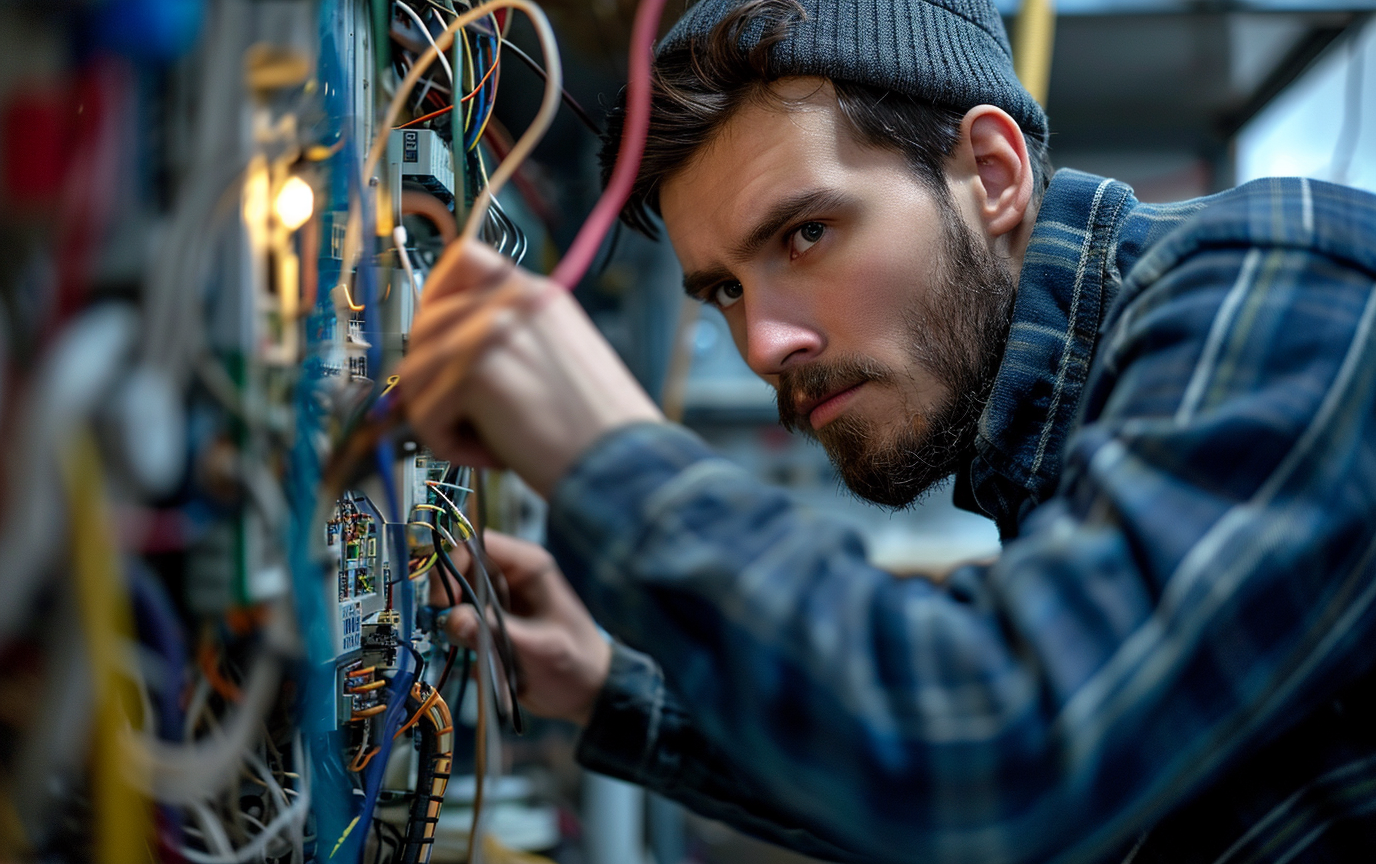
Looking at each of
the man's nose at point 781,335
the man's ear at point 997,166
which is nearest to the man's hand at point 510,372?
the man's nose at point 781,335

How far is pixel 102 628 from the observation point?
1.04 feet

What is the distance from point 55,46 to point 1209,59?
2.07 metres

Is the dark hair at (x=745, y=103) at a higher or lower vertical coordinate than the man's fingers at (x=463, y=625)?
higher

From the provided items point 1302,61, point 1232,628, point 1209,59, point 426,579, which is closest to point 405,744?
point 426,579

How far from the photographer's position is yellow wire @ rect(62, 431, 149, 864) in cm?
31

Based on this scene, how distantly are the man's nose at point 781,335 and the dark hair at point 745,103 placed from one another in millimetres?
191

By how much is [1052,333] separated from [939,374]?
0.13 meters

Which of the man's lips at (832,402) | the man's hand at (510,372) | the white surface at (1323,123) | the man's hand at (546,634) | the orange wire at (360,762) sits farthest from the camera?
the white surface at (1323,123)

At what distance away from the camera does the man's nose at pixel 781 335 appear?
33.6 inches

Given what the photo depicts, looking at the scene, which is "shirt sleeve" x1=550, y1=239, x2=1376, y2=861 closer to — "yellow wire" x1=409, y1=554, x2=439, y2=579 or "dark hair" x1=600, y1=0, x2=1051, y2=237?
"yellow wire" x1=409, y1=554, x2=439, y2=579

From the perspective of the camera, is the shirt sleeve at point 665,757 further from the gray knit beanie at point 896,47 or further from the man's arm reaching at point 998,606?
the gray knit beanie at point 896,47

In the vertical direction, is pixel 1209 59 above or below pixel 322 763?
above

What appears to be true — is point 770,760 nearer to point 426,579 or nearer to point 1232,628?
point 1232,628

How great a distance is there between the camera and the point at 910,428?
0.87 metres
